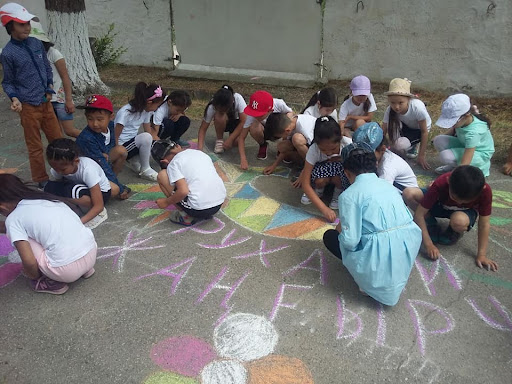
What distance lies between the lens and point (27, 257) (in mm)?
2465

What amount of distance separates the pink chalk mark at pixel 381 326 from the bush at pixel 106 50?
714cm

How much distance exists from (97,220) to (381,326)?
219 cm

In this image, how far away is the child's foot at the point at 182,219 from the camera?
3.34 metres

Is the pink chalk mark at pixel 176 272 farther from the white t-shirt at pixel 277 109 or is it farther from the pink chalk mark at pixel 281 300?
the white t-shirt at pixel 277 109

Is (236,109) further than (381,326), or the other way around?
(236,109)

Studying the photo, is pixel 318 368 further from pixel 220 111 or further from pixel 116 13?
pixel 116 13

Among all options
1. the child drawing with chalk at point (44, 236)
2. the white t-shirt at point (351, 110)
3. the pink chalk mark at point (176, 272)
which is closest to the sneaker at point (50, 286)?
the child drawing with chalk at point (44, 236)

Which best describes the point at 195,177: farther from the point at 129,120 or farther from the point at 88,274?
the point at 129,120

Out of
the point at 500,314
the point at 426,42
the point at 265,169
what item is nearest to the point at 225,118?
the point at 265,169

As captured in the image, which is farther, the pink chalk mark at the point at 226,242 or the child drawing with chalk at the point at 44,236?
the pink chalk mark at the point at 226,242

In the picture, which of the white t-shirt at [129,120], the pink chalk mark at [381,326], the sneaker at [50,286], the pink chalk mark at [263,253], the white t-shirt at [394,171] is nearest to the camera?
the pink chalk mark at [381,326]

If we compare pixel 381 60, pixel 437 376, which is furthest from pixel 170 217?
pixel 381 60

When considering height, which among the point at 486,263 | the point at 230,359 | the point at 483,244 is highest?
the point at 483,244

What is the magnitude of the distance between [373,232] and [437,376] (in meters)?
0.75
